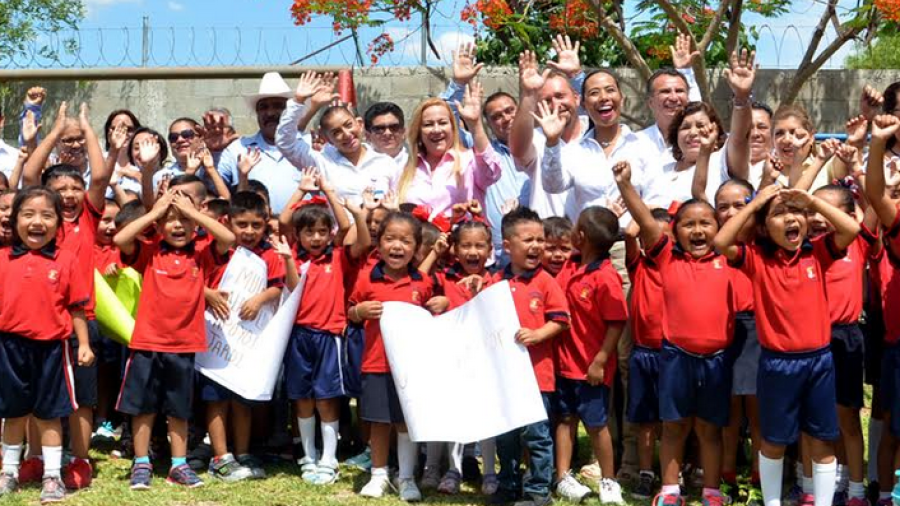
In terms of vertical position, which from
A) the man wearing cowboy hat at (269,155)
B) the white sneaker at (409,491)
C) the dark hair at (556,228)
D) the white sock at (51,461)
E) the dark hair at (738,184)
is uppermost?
the man wearing cowboy hat at (269,155)

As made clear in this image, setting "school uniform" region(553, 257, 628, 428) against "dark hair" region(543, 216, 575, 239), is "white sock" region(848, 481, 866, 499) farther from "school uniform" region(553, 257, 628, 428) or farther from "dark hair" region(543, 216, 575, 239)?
"dark hair" region(543, 216, 575, 239)

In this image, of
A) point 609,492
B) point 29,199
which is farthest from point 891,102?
point 29,199

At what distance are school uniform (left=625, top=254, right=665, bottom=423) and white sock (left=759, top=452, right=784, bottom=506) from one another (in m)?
0.73

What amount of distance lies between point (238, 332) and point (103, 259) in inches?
38.1

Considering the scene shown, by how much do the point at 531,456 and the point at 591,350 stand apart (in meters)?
0.64

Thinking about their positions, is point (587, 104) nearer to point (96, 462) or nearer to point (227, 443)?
point (227, 443)

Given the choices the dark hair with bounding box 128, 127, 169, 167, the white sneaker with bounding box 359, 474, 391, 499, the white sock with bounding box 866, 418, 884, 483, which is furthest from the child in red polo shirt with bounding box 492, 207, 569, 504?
the dark hair with bounding box 128, 127, 169, 167

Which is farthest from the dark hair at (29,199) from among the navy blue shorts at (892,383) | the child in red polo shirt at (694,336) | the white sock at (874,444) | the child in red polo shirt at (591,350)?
the white sock at (874,444)

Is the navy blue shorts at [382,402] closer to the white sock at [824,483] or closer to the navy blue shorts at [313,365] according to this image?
the navy blue shorts at [313,365]

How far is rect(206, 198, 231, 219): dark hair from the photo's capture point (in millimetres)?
6926

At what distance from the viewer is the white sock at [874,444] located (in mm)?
6082

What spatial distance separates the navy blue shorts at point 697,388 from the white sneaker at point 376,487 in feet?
5.05

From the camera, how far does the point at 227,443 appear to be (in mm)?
7090

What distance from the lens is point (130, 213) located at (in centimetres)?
665
